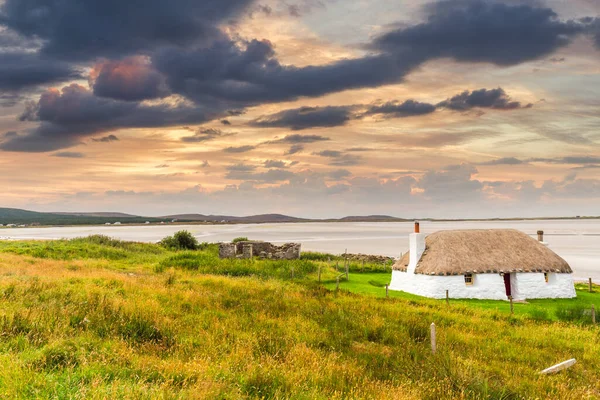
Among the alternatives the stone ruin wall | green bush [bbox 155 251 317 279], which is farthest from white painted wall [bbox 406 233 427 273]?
the stone ruin wall

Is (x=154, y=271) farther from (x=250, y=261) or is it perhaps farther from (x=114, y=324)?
(x=114, y=324)

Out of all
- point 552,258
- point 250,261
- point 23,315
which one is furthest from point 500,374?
point 250,261

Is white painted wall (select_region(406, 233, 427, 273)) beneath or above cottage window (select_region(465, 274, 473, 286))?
above

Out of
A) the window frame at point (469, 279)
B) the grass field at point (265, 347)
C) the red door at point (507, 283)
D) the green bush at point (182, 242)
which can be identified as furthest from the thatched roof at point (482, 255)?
the green bush at point (182, 242)

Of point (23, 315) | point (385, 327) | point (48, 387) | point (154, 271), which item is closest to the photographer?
point (48, 387)

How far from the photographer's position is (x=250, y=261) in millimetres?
40188

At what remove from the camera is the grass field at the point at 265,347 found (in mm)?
7848

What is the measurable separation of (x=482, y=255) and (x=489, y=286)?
7.50ft

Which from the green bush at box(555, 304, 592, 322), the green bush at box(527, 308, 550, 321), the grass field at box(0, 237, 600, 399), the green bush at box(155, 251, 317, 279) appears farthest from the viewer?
the green bush at box(155, 251, 317, 279)

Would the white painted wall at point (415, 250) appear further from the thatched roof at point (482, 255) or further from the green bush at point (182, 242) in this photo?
the green bush at point (182, 242)

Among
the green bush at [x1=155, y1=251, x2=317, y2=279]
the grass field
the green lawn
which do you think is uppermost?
the grass field

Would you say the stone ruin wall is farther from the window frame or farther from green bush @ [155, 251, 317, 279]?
the window frame

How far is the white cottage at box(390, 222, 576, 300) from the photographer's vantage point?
28531mm

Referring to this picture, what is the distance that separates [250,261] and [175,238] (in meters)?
28.4
